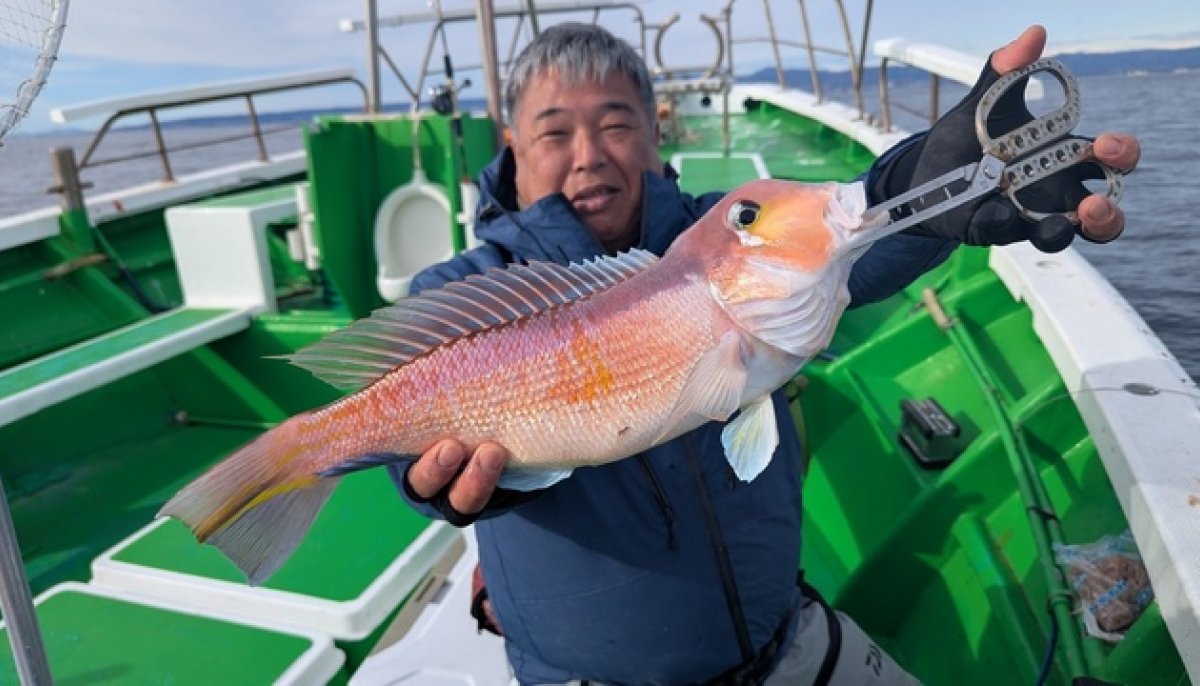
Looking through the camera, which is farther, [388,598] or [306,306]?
[306,306]

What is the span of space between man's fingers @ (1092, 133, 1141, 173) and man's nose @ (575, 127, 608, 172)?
128cm

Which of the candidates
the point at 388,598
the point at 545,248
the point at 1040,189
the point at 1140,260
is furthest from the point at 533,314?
the point at 1140,260

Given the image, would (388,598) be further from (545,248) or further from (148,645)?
(545,248)

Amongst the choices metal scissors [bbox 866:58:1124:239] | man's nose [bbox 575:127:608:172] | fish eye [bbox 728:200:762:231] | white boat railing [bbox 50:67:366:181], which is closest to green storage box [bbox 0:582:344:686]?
man's nose [bbox 575:127:608:172]

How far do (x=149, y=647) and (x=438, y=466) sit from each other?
206 cm

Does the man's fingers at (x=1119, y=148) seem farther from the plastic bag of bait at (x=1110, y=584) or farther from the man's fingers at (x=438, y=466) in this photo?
the man's fingers at (x=438, y=466)

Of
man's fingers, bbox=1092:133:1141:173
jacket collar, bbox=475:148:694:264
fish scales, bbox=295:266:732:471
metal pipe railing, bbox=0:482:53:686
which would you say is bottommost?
metal pipe railing, bbox=0:482:53:686

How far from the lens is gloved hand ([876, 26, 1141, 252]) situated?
1.55 meters

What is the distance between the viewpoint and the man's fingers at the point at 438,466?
174 cm

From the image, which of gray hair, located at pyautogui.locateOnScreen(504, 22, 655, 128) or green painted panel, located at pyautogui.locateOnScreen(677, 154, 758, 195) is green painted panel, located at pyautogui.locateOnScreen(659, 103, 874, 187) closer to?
green painted panel, located at pyautogui.locateOnScreen(677, 154, 758, 195)

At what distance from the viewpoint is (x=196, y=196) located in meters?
8.03

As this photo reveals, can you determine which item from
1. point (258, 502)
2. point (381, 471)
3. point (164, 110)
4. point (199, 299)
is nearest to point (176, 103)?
point (164, 110)

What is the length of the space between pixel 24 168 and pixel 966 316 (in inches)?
1678

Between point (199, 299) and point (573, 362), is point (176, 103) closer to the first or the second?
point (199, 299)
